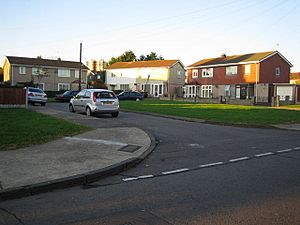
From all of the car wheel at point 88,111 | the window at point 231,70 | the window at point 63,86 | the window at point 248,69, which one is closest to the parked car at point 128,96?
the window at point 231,70

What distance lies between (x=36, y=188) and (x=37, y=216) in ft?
3.96

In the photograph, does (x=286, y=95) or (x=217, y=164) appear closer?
(x=217, y=164)

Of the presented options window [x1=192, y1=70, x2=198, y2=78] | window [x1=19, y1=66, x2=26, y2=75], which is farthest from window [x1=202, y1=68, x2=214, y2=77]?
window [x1=19, y1=66, x2=26, y2=75]

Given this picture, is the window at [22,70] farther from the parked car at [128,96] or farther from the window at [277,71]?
the window at [277,71]

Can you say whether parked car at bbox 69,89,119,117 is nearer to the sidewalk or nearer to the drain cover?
the sidewalk

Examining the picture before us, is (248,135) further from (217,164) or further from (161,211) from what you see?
(161,211)

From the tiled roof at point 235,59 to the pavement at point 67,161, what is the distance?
43.6 metres

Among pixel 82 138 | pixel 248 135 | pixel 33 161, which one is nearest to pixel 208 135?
pixel 248 135

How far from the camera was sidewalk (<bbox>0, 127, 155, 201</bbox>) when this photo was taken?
6.34m

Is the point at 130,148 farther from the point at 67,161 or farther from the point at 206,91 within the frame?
the point at 206,91

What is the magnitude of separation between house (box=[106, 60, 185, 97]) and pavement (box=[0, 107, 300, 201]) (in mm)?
52447

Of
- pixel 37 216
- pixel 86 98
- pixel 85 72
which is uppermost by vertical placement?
pixel 85 72

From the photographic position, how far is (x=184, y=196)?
5.89m

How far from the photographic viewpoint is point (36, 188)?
6.13 metres
